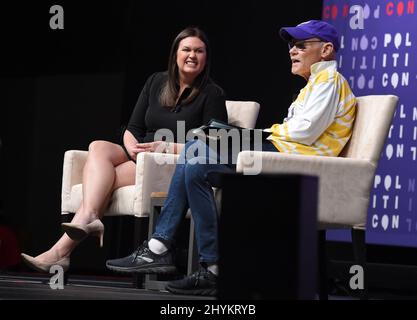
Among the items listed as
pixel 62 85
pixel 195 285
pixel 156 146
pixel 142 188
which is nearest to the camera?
pixel 195 285

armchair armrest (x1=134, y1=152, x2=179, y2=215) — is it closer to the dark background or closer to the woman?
the woman

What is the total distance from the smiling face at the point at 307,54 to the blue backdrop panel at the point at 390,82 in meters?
1.15

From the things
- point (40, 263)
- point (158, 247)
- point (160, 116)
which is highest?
point (160, 116)

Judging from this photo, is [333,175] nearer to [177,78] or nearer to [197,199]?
[197,199]

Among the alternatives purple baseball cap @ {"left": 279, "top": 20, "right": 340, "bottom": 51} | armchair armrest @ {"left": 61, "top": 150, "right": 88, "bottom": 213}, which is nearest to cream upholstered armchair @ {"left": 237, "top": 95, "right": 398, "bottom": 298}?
purple baseball cap @ {"left": 279, "top": 20, "right": 340, "bottom": 51}

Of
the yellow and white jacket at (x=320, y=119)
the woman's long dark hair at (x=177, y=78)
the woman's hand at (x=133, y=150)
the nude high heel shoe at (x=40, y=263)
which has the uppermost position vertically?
the woman's long dark hair at (x=177, y=78)

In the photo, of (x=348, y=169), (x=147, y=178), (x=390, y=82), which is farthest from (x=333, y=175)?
(x=390, y=82)

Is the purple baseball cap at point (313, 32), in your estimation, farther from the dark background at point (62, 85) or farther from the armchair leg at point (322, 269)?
the dark background at point (62, 85)

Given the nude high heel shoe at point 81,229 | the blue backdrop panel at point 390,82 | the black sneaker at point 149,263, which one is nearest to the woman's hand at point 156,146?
the nude high heel shoe at point 81,229

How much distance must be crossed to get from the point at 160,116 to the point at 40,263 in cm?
91

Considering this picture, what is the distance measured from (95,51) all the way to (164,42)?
0.61 m

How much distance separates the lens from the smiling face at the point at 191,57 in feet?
13.4

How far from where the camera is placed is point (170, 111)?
416 centimetres
